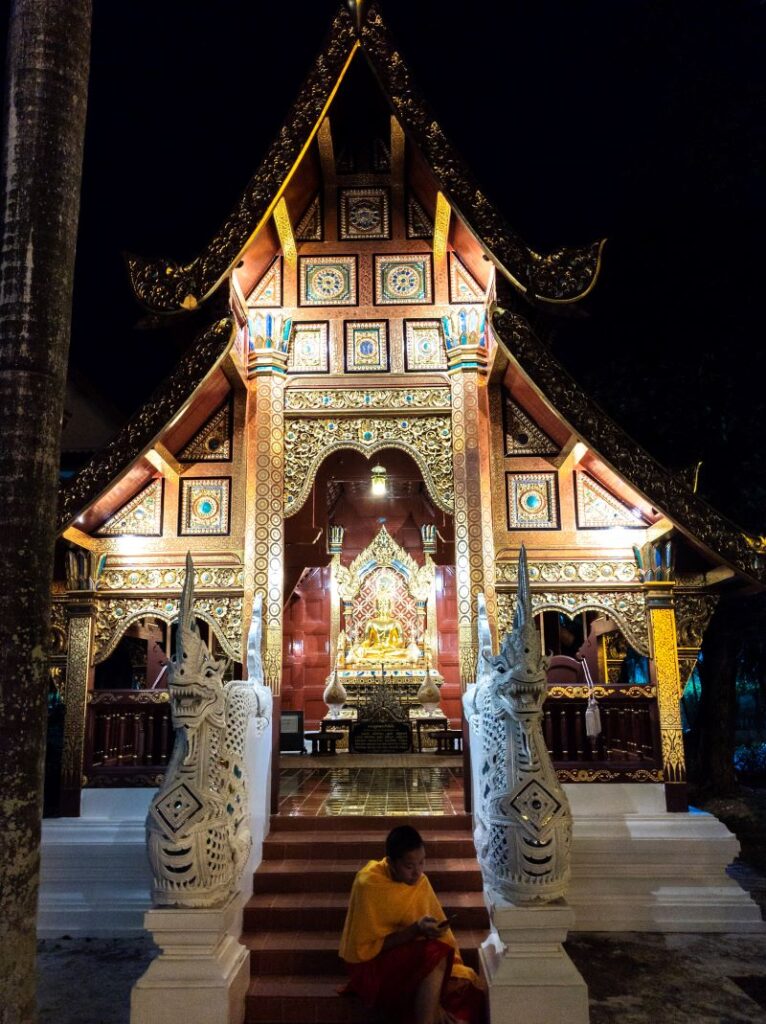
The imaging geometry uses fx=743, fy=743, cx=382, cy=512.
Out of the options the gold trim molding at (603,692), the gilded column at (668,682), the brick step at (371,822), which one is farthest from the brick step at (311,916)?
the gilded column at (668,682)

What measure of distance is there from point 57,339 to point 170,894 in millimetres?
2424

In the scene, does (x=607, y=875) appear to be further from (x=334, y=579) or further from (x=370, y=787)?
(x=334, y=579)

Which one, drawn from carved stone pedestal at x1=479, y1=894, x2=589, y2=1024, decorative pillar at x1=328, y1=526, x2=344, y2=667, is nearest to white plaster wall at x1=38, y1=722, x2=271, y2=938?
carved stone pedestal at x1=479, y1=894, x2=589, y2=1024

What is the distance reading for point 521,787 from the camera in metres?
3.33

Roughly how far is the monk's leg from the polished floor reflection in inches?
68.7

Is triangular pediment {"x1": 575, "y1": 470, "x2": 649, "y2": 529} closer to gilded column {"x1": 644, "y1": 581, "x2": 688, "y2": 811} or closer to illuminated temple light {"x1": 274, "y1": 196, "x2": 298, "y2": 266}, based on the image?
gilded column {"x1": 644, "y1": 581, "x2": 688, "y2": 811}

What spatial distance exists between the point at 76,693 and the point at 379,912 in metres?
3.52

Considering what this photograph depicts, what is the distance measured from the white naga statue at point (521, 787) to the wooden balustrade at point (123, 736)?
2.98 meters

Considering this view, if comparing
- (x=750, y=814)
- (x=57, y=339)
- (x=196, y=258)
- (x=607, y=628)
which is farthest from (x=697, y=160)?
(x=57, y=339)

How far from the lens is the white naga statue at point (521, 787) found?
323 cm

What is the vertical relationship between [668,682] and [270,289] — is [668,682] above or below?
below

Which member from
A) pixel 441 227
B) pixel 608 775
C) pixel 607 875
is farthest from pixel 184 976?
pixel 441 227

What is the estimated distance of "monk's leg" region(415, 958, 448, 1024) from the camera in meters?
3.06

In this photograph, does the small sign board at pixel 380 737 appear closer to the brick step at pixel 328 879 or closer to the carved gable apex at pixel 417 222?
the brick step at pixel 328 879
